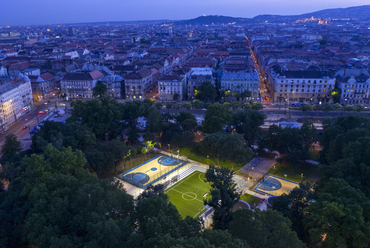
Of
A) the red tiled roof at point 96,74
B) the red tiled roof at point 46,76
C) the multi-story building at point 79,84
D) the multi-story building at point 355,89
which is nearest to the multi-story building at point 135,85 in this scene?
the red tiled roof at point 96,74

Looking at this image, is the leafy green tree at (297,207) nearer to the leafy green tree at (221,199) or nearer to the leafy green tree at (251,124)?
the leafy green tree at (221,199)

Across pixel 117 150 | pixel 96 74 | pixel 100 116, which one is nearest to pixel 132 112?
pixel 100 116

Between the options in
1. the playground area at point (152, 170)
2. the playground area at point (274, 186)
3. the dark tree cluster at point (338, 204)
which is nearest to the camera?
the dark tree cluster at point (338, 204)

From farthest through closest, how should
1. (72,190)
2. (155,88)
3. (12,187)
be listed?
(155,88) → (12,187) → (72,190)

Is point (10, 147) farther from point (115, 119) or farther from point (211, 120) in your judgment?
point (211, 120)

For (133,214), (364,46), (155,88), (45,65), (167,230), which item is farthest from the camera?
(364,46)

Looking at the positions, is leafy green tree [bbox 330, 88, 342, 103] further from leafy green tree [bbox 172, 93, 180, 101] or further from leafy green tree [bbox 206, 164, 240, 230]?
leafy green tree [bbox 206, 164, 240, 230]

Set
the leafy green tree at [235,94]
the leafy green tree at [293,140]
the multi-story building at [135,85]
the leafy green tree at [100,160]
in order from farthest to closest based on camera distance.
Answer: the multi-story building at [135,85] → the leafy green tree at [235,94] → the leafy green tree at [293,140] → the leafy green tree at [100,160]

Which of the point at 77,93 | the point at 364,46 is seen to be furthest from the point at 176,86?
the point at 364,46
